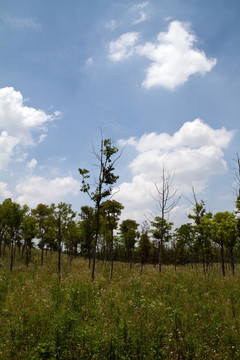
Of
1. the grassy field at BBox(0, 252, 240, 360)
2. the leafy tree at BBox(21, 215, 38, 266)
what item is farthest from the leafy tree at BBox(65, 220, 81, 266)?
the grassy field at BBox(0, 252, 240, 360)

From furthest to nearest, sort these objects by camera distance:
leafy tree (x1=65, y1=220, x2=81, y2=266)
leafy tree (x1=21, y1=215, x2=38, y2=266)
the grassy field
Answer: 1. leafy tree (x1=21, y1=215, x2=38, y2=266)
2. leafy tree (x1=65, y1=220, x2=81, y2=266)
3. the grassy field

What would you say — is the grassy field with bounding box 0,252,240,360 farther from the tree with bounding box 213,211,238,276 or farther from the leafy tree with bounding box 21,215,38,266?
the leafy tree with bounding box 21,215,38,266

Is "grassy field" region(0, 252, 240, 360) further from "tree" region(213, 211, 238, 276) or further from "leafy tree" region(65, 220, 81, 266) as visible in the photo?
"tree" region(213, 211, 238, 276)

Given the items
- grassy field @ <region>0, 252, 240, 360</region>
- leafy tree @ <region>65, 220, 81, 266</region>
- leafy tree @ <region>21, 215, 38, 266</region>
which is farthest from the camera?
leafy tree @ <region>21, 215, 38, 266</region>

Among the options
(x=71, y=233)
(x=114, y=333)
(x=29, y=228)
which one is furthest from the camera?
(x=29, y=228)

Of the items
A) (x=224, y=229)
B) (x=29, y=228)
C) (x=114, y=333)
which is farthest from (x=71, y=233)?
(x=114, y=333)

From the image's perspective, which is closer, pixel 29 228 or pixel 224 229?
pixel 224 229

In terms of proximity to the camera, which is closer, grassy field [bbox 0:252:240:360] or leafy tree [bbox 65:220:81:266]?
grassy field [bbox 0:252:240:360]

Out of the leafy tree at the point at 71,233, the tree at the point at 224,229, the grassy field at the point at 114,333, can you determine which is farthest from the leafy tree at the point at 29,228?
the tree at the point at 224,229

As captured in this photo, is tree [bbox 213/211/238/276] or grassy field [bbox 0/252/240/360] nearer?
grassy field [bbox 0/252/240/360]

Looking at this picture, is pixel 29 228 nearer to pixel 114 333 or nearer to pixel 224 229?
pixel 224 229

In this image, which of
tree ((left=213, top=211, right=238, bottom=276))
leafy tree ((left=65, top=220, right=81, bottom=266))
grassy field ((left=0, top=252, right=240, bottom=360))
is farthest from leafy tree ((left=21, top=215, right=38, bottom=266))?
tree ((left=213, top=211, right=238, bottom=276))

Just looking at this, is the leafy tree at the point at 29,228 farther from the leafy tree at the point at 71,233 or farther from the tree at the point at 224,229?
the tree at the point at 224,229

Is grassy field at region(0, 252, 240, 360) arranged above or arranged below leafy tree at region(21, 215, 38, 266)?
below
